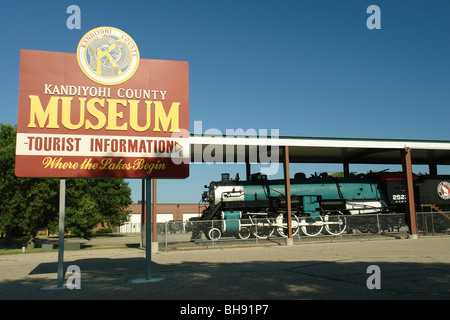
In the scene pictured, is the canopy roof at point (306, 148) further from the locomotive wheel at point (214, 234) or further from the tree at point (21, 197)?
the tree at point (21, 197)

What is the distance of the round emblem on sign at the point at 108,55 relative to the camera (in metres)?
9.94

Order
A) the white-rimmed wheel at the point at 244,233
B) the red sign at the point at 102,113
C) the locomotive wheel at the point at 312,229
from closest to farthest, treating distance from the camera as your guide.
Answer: the red sign at the point at 102,113, the white-rimmed wheel at the point at 244,233, the locomotive wheel at the point at 312,229

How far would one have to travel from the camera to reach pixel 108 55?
33.3ft

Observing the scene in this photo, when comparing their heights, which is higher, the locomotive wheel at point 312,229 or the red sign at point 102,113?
the red sign at point 102,113

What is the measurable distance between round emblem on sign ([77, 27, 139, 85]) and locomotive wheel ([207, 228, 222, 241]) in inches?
477

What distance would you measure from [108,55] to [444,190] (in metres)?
25.5

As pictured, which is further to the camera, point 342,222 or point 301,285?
point 342,222

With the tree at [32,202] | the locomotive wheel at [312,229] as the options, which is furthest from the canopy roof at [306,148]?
the tree at [32,202]

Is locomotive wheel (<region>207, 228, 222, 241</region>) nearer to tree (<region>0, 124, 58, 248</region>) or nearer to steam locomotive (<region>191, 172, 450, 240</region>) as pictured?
steam locomotive (<region>191, 172, 450, 240</region>)

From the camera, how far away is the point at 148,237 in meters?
9.92

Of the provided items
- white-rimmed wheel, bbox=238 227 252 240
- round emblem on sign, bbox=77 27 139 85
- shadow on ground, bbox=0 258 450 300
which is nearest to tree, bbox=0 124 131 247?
white-rimmed wheel, bbox=238 227 252 240
